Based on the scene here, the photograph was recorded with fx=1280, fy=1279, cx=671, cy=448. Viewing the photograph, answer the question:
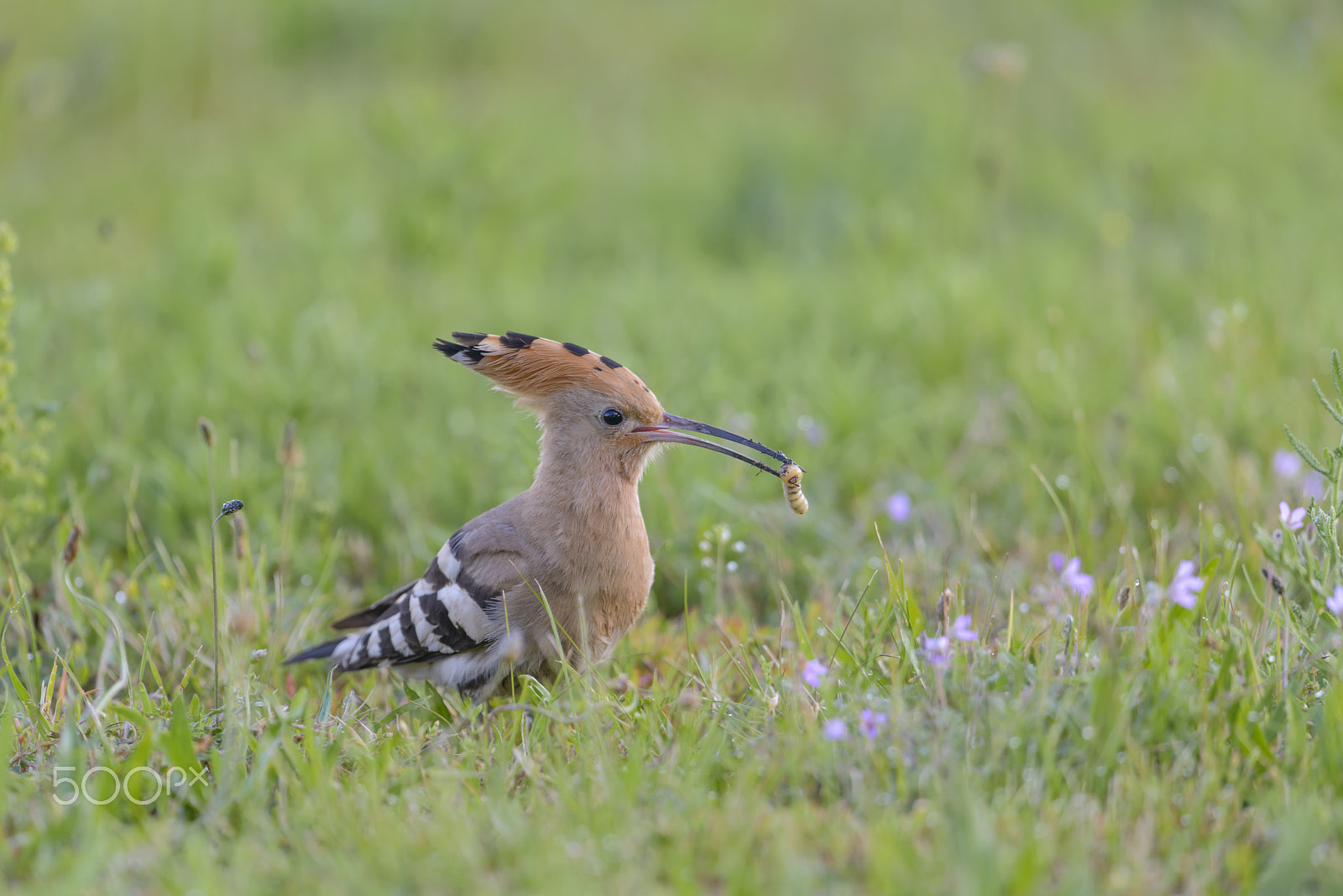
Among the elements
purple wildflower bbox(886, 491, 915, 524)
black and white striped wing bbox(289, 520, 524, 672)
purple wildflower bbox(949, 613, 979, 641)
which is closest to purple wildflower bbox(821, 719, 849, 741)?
purple wildflower bbox(949, 613, 979, 641)

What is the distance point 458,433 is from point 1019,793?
2606 mm

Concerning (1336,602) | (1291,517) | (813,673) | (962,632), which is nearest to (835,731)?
(813,673)

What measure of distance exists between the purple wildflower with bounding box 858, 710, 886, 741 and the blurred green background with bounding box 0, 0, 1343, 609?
3.66 ft

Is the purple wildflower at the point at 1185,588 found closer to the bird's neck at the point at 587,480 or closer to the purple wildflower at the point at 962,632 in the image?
the purple wildflower at the point at 962,632

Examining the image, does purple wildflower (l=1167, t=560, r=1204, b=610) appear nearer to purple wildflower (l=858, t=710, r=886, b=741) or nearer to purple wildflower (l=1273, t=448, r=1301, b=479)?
purple wildflower (l=858, t=710, r=886, b=741)

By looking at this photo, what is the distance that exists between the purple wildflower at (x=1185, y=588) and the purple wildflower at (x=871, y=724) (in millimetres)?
558

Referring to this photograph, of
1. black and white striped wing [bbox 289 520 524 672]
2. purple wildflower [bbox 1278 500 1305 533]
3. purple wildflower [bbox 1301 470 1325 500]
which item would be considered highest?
purple wildflower [bbox 1278 500 1305 533]

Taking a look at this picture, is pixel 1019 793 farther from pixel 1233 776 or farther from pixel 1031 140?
pixel 1031 140

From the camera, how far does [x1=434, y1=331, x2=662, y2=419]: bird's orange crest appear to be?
291 cm

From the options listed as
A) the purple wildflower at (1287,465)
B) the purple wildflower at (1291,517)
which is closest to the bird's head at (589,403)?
the purple wildflower at (1291,517)

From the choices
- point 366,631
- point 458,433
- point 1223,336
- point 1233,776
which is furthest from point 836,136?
point 1233,776

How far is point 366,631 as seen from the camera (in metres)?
2.97

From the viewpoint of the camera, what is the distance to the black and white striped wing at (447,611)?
2771 millimetres

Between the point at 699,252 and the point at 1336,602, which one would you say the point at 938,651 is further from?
the point at 699,252
